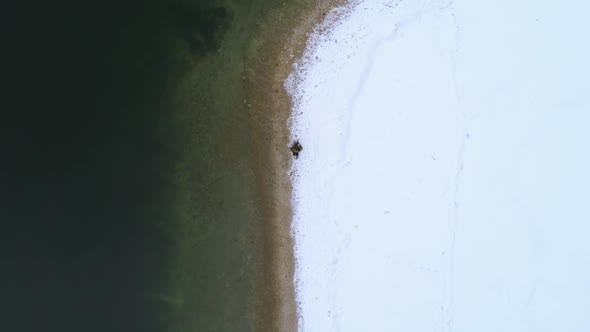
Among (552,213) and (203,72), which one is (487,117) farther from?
(203,72)

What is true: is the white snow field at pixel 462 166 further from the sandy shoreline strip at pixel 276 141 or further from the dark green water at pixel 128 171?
the dark green water at pixel 128 171

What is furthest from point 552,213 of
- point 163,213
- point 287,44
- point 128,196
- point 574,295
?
point 128,196

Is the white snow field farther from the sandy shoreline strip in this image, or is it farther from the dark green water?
the dark green water

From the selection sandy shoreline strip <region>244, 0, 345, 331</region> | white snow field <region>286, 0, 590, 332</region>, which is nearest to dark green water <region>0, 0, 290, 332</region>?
sandy shoreline strip <region>244, 0, 345, 331</region>

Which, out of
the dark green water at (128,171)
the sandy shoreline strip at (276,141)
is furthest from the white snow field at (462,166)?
the dark green water at (128,171)

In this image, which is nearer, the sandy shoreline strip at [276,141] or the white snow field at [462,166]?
the white snow field at [462,166]
